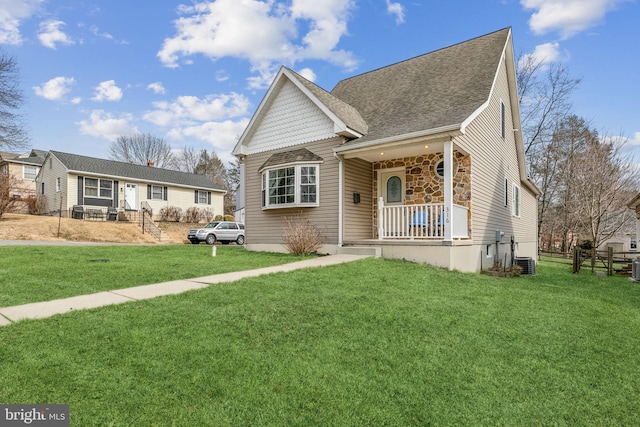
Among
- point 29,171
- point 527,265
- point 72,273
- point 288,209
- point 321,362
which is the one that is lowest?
point 527,265

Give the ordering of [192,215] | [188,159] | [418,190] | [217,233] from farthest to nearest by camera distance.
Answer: [188,159]
[192,215]
[217,233]
[418,190]

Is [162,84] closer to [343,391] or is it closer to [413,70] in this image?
[413,70]

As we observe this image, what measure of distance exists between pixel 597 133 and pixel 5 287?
1206 inches

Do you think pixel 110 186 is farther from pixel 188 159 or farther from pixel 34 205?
pixel 188 159

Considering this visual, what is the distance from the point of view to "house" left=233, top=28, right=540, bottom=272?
9273 mm

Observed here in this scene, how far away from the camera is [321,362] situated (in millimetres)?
3184

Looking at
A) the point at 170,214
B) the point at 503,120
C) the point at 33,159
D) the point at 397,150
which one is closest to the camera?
the point at 397,150

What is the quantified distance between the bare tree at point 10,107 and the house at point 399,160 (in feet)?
73.5

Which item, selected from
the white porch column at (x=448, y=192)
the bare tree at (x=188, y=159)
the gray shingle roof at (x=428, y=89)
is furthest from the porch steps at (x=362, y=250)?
the bare tree at (x=188, y=159)

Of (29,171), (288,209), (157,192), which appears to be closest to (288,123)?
(288,209)

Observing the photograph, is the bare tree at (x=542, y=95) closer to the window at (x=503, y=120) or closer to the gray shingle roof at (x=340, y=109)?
the window at (x=503, y=120)

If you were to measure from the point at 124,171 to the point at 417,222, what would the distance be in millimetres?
24616

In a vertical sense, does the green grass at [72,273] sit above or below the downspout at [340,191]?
below

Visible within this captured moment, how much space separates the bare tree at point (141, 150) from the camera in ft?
142
